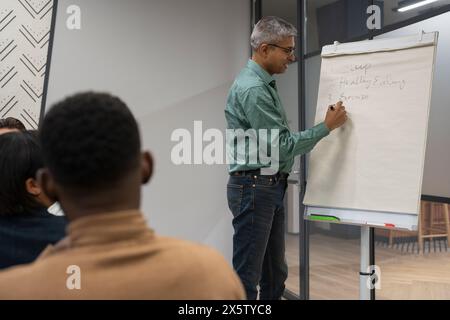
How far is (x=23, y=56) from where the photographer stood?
279 centimetres

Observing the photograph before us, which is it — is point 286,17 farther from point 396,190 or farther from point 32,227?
point 32,227

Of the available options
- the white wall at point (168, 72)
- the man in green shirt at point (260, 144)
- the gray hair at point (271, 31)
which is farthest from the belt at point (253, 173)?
the white wall at point (168, 72)

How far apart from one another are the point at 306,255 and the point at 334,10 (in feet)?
5.45

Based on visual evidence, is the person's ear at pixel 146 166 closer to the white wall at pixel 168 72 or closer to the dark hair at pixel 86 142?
the dark hair at pixel 86 142

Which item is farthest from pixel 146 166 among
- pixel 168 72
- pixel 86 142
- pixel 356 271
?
pixel 356 271

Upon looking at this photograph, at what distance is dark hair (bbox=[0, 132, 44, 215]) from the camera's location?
117cm

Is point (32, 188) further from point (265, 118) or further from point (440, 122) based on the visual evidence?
point (440, 122)

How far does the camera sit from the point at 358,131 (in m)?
1.94

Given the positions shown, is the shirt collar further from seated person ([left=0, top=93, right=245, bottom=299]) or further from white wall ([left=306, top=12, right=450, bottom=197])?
seated person ([left=0, top=93, right=245, bottom=299])

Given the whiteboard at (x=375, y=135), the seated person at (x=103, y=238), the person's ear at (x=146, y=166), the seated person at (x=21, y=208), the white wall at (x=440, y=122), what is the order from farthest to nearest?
the white wall at (x=440, y=122) → the whiteboard at (x=375, y=135) → the seated person at (x=21, y=208) → the person's ear at (x=146, y=166) → the seated person at (x=103, y=238)

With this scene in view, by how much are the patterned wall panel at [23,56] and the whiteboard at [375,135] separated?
72.5 inches

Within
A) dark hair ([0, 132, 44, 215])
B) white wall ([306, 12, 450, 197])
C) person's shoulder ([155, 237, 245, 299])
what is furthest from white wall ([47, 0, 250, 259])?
person's shoulder ([155, 237, 245, 299])

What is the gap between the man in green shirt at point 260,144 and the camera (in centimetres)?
198
